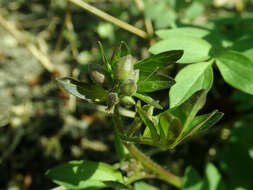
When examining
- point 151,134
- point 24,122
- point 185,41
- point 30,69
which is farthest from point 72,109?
point 151,134

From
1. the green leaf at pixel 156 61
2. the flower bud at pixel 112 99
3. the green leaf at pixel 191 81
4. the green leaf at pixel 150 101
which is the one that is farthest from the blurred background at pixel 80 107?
the flower bud at pixel 112 99

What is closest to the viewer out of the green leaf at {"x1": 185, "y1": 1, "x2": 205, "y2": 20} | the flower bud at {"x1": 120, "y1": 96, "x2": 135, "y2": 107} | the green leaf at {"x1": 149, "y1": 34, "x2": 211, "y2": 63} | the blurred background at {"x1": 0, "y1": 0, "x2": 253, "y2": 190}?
the flower bud at {"x1": 120, "y1": 96, "x2": 135, "y2": 107}

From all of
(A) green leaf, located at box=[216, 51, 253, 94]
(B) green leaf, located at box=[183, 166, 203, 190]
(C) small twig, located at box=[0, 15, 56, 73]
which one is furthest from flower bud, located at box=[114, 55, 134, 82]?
(C) small twig, located at box=[0, 15, 56, 73]

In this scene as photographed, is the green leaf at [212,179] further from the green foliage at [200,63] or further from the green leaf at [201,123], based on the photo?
the green leaf at [201,123]

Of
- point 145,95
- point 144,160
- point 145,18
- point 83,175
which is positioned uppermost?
point 145,95

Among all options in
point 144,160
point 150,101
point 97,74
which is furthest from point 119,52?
point 144,160

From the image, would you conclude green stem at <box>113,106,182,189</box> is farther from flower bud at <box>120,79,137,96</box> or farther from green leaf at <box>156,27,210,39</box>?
green leaf at <box>156,27,210,39</box>

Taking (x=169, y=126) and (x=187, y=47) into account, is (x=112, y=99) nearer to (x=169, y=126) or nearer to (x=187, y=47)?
(x=169, y=126)
